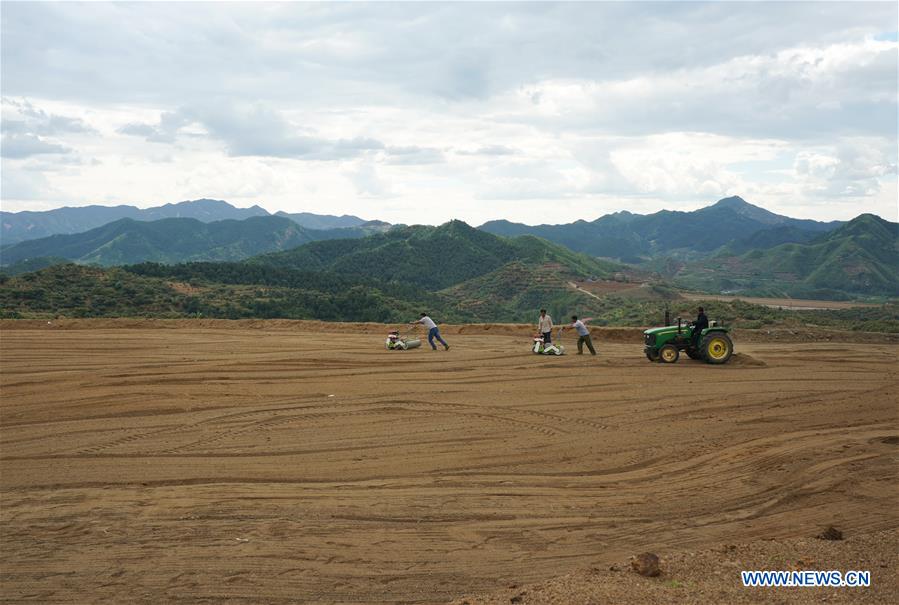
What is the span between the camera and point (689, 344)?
19281 mm

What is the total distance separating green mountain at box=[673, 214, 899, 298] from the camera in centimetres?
9294

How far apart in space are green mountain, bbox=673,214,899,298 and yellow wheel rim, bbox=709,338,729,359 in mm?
75835

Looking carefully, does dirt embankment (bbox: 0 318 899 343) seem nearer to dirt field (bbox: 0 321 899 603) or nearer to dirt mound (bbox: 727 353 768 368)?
dirt mound (bbox: 727 353 768 368)

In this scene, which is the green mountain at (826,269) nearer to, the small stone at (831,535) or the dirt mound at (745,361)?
the dirt mound at (745,361)

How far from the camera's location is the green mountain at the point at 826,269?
9294cm

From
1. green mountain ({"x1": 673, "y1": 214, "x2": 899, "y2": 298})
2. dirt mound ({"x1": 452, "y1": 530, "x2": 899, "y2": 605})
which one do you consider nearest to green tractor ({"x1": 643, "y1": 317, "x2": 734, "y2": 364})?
dirt mound ({"x1": 452, "y1": 530, "x2": 899, "y2": 605})

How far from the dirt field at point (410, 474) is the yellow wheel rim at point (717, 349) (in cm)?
56

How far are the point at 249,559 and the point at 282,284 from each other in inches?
2161

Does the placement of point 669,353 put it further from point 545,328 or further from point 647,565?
point 647,565

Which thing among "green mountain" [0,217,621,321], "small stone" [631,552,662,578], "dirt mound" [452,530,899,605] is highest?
"green mountain" [0,217,621,321]

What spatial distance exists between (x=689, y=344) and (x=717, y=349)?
0.74 m

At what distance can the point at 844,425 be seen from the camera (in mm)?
12773

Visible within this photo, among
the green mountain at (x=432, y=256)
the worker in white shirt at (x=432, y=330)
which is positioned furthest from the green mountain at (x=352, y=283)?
the worker in white shirt at (x=432, y=330)

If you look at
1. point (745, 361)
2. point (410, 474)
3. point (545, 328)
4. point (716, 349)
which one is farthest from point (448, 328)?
point (410, 474)
